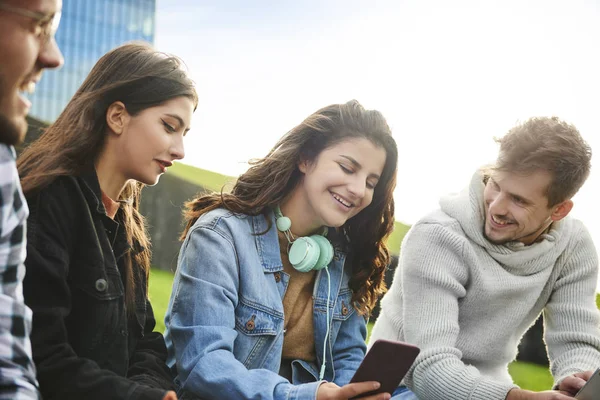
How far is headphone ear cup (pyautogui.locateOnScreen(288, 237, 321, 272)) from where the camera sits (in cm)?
310

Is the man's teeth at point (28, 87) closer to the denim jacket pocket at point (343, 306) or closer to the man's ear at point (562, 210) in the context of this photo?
the denim jacket pocket at point (343, 306)

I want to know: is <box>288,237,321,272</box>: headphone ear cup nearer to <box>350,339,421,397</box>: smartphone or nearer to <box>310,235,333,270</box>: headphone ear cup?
<box>310,235,333,270</box>: headphone ear cup

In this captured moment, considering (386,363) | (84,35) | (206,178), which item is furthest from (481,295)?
(84,35)

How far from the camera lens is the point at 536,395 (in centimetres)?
276

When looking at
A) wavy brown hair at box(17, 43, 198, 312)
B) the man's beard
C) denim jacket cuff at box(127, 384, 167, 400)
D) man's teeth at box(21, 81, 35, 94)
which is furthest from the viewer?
wavy brown hair at box(17, 43, 198, 312)

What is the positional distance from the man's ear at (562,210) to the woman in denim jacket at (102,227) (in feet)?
5.45

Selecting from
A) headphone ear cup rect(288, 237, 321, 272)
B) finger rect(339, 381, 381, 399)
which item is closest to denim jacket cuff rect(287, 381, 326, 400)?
finger rect(339, 381, 381, 399)

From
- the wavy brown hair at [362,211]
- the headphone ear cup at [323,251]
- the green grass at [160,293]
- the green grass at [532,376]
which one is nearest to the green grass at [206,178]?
the green grass at [160,293]

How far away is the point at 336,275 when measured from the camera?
3316 mm

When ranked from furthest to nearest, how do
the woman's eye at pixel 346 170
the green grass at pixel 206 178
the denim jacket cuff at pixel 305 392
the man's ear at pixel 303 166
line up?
the green grass at pixel 206 178 → the man's ear at pixel 303 166 → the woman's eye at pixel 346 170 → the denim jacket cuff at pixel 305 392

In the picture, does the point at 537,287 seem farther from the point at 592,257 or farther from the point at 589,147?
the point at 589,147

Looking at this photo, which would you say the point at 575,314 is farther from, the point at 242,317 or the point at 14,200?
the point at 14,200

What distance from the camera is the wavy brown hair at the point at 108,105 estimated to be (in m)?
2.54

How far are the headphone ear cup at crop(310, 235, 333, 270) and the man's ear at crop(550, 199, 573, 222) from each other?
39.9 inches
